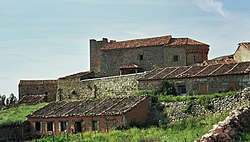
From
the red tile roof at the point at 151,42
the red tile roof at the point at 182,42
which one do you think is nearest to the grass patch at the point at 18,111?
the red tile roof at the point at 151,42

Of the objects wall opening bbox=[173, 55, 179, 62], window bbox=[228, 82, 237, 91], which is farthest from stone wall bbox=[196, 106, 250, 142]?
wall opening bbox=[173, 55, 179, 62]

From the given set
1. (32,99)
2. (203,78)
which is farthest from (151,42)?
(203,78)

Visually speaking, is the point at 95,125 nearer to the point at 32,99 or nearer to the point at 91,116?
the point at 91,116

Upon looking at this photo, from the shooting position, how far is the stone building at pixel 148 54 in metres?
48.4

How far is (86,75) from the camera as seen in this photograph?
172 feet

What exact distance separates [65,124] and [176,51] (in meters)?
17.8

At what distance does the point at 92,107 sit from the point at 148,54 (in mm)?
16779

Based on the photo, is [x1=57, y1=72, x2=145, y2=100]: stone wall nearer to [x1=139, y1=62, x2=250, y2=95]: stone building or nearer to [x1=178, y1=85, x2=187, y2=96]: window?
[x1=139, y1=62, x2=250, y2=95]: stone building

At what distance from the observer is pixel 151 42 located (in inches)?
1998

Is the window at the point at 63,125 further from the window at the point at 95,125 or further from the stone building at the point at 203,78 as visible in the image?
the stone building at the point at 203,78

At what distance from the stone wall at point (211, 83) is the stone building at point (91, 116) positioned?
3285 millimetres

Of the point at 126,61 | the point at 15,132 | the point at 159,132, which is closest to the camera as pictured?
the point at 159,132

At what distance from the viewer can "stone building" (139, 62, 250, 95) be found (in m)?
32.7

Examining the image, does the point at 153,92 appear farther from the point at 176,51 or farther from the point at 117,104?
the point at 176,51
